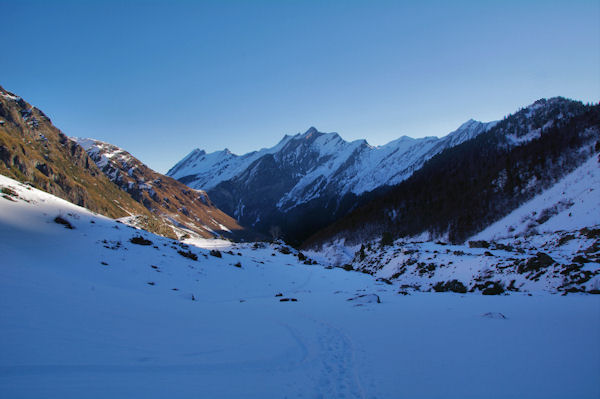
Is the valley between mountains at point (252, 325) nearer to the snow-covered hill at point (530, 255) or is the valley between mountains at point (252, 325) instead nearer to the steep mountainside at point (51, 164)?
the snow-covered hill at point (530, 255)

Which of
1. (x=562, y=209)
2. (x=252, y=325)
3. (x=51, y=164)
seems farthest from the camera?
Answer: (x=51, y=164)

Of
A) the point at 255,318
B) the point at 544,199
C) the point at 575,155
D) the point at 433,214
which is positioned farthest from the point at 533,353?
the point at 433,214

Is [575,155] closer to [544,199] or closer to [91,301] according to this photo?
[544,199]

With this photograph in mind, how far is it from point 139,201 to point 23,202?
19833 cm

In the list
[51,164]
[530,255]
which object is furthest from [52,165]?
[530,255]

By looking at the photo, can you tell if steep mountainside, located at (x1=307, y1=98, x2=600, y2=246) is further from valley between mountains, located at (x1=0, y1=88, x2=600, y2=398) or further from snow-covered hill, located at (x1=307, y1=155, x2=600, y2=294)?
valley between mountains, located at (x1=0, y1=88, x2=600, y2=398)

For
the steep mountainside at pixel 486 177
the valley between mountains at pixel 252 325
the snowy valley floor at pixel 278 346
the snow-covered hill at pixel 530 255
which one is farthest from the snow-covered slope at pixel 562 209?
the snowy valley floor at pixel 278 346

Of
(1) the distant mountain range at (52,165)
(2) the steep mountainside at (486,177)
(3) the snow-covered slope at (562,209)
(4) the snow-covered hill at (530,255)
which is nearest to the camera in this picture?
(4) the snow-covered hill at (530,255)

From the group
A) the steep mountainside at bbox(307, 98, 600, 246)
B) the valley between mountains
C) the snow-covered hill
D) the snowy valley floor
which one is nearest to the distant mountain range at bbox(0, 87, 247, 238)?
the valley between mountains

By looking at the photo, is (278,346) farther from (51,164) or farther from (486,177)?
(51,164)

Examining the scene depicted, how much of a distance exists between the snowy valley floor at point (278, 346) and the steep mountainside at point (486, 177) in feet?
170

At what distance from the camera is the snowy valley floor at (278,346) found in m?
4.34

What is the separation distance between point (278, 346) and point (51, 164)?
170 meters

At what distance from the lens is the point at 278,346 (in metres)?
7.28
